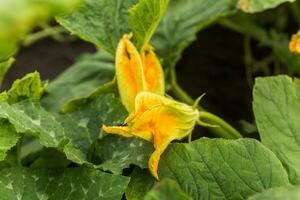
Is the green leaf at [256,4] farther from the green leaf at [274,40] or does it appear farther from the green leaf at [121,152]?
the green leaf at [121,152]

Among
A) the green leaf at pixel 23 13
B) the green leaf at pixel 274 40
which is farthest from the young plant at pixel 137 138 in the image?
the green leaf at pixel 23 13

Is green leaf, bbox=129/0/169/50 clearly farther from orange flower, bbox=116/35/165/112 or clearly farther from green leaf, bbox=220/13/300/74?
green leaf, bbox=220/13/300/74

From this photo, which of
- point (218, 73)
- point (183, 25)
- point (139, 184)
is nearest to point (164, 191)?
point (139, 184)

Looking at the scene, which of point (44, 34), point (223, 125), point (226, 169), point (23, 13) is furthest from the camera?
point (44, 34)

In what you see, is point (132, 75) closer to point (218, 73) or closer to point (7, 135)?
point (7, 135)

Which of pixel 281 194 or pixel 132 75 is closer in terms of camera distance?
pixel 281 194

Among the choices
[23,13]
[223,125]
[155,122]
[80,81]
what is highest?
[23,13]

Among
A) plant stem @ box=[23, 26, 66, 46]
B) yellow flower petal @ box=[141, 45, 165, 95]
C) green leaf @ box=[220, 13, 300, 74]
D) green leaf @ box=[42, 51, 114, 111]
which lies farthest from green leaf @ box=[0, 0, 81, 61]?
plant stem @ box=[23, 26, 66, 46]
